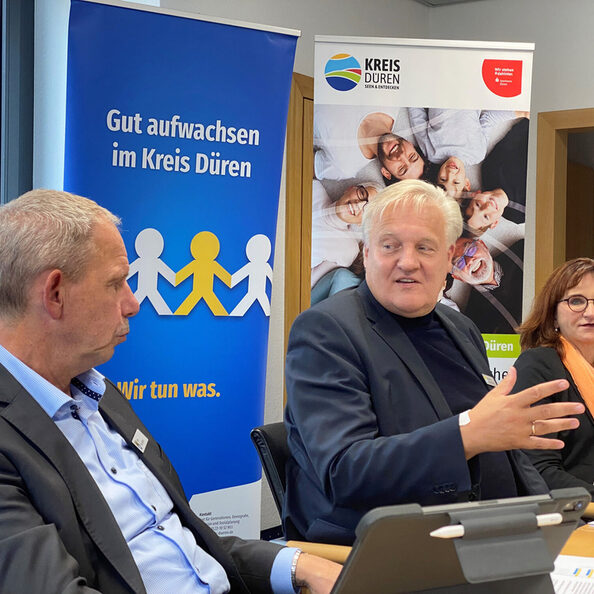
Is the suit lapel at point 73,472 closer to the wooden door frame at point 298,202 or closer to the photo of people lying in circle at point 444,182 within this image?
the photo of people lying in circle at point 444,182

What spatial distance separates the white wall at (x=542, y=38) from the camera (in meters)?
4.84

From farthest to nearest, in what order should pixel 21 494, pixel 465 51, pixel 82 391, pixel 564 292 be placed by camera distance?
pixel 465 51
pixel 564 292
pixel 82 391
pixel 21 494

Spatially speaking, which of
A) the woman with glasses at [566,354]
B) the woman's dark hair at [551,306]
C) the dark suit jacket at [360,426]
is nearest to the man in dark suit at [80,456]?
the dark suit jacket at [360,426]

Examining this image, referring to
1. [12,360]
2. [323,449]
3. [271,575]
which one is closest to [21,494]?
[12,360]

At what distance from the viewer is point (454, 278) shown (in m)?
3.78

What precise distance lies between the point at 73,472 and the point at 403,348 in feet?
2.89

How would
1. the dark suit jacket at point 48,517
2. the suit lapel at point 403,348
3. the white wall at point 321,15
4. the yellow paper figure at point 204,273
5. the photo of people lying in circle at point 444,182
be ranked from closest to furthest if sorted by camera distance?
the dark suit jacket at point 48,517
the suit lapel at point 403,348
the yellow paper figure at point 204,273
the photo of people lying in circle at point 444,182
the white wall at point 321,15

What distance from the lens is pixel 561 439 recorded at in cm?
259

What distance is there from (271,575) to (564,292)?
1643mm

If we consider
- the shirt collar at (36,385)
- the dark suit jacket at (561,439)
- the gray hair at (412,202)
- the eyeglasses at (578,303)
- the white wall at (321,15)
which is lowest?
the dark suit jacket at (561,439)

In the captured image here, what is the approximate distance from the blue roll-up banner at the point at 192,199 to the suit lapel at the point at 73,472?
1.48 metres

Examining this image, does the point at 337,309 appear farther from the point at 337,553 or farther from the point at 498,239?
the point at 498,239

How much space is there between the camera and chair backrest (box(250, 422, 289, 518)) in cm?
201

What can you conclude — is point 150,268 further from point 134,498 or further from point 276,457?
point 134,498
